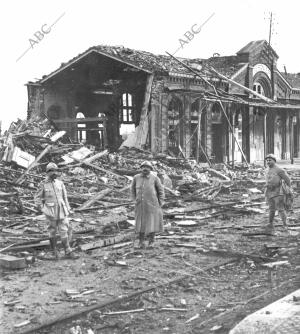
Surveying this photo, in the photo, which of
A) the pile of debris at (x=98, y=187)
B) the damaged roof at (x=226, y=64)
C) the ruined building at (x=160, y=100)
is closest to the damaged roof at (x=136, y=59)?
the ruined building at (x=160, y=100)

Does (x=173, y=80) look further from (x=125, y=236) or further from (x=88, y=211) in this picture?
(x=125, y=236)

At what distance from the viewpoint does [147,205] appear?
10.2 m

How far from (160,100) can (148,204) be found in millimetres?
17404

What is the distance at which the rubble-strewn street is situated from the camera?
639cm

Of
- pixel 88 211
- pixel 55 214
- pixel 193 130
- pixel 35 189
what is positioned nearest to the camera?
pixel 55 214

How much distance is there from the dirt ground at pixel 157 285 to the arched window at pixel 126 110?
20.0 m

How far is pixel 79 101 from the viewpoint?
32062mm

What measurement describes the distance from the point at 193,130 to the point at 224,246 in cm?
2034

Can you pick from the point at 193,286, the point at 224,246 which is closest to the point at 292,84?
the point at 224,246

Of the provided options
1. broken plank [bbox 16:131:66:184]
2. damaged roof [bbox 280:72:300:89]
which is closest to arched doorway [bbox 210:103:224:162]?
damaged roof [bbox 280:72:300:89]

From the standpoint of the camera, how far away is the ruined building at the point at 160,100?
88.7ft

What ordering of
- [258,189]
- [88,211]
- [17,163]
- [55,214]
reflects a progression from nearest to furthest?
1. [55,214]
2. [88,211]
3. [17,163]
4. [258,189]

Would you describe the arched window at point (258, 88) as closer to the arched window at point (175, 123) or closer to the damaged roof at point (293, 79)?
the damaged roof at point (293, 79)

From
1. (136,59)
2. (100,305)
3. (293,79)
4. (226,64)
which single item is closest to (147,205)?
(100,305)
